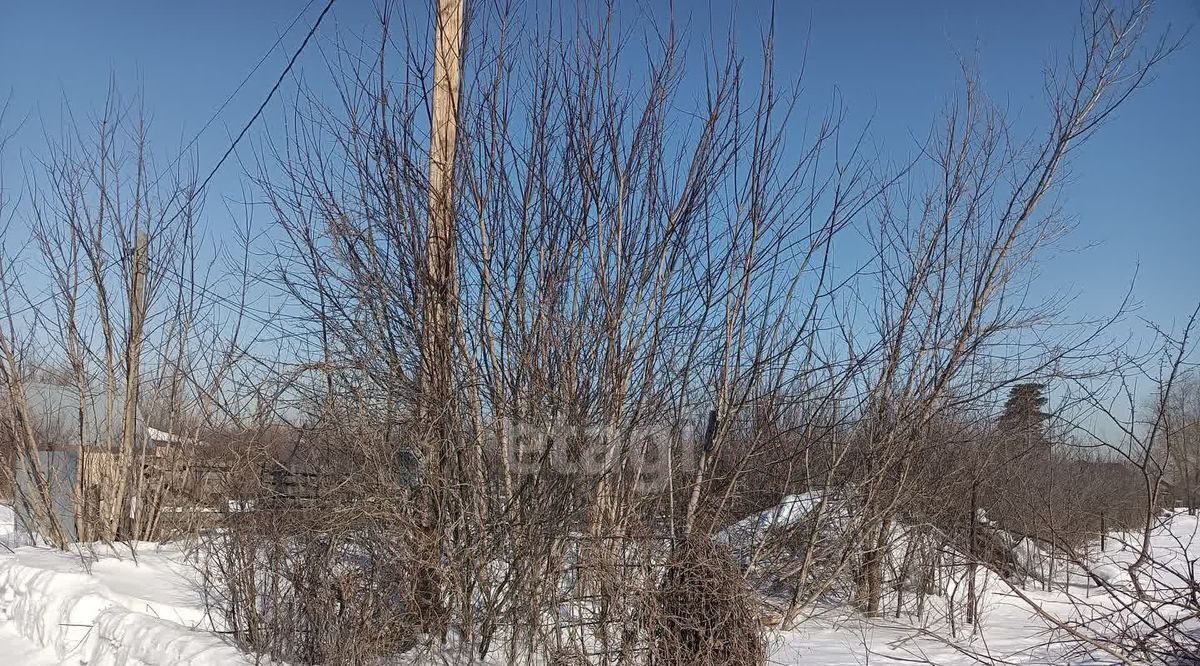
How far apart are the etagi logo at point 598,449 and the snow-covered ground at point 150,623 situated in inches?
40.3

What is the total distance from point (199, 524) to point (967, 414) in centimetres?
751

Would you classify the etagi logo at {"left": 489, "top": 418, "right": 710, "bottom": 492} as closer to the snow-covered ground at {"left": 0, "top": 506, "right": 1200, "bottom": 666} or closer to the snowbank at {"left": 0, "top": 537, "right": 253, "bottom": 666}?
the snow-covered ground at {"left": 0, "top": 506, "right": 1200, "bottom": 666}

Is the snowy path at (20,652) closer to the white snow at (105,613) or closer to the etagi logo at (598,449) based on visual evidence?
the white snow at (105,613)

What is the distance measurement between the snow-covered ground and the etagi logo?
1024 mm

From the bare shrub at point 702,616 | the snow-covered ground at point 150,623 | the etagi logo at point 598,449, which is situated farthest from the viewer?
the snow-covered ground at point 150,623

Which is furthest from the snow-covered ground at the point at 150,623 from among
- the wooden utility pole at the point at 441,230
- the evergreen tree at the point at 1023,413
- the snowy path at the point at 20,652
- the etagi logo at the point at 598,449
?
the wooden utility pole at the point at 441,230

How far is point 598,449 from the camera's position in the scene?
171 inches

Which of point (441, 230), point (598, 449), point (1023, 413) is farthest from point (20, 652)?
point (1023, 413)

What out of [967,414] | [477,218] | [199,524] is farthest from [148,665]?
[967,414]

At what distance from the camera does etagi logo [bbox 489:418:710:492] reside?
4281mm

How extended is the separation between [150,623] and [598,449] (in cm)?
A: 325

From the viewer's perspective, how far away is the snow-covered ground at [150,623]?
4.98 m

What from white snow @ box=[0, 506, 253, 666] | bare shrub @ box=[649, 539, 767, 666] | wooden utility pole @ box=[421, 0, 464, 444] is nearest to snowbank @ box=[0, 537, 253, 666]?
white snow @ box=[0, 506, 253, 666]

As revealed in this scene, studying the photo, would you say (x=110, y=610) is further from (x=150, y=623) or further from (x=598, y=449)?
(x=598, y=449)
